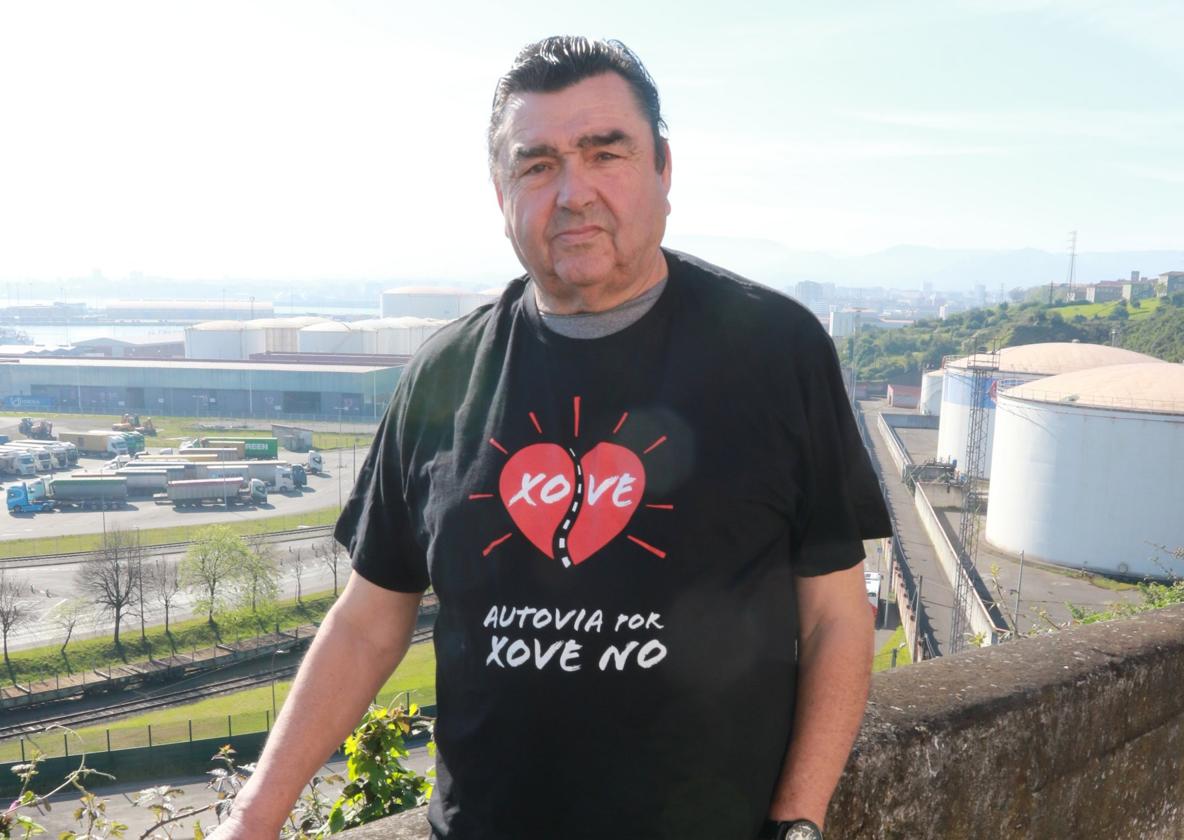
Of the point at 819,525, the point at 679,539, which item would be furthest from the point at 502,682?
the point at 819,525

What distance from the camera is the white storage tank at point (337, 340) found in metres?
54.1

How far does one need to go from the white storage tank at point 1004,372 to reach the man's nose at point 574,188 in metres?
28.8

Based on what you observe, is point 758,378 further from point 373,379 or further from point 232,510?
point 373,379

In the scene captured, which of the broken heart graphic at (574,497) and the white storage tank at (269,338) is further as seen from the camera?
the white storage tank at (269,338)

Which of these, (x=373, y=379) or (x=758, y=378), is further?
(x=373, y=379)

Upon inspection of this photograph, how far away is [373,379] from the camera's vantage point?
40.1 meters

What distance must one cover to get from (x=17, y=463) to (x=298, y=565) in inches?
616

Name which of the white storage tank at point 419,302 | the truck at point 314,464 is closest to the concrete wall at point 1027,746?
the truck at point 314,464

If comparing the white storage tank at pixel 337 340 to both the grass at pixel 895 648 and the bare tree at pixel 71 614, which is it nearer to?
the bare tree at pixel 71 614

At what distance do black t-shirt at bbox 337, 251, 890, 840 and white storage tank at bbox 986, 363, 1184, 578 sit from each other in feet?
71.1

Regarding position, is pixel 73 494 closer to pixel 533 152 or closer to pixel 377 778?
pixel 377 778

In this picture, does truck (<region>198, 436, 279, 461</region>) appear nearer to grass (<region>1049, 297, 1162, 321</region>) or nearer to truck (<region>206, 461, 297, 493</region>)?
truck (<region>206, 461, 297, 493</region>)

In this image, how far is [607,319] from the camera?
1.18 meters

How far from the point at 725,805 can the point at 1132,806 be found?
1.16 metres
